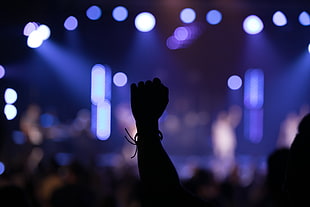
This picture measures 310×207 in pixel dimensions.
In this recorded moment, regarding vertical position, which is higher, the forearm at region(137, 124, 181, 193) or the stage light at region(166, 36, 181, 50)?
the stage light at region(166, 36, 181, 50)

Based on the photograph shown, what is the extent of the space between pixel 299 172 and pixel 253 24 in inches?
450

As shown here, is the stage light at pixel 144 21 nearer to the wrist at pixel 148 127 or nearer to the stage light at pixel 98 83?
the stage light at pixel 98 83

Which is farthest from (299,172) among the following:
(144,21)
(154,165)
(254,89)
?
(254,89)

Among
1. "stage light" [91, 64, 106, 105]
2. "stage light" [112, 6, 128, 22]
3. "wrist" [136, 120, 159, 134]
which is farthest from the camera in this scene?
"stage light" [91, 64, 106, 105]

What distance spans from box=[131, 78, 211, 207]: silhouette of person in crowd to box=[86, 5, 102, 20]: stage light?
824 cm

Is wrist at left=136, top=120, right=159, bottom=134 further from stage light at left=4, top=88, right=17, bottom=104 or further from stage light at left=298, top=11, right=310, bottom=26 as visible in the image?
stage light at left=298, top=11, right=310, bottom=26

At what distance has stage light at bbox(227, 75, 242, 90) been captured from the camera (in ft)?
60.8

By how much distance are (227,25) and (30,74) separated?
526cm

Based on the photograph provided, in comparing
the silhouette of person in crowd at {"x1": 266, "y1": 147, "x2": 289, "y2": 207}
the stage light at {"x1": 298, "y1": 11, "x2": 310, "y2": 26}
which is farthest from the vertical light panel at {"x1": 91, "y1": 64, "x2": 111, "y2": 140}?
the silhouette of person in crowd at {"x1": 266, "y1": 147, "x2": 289, "y2": 207}

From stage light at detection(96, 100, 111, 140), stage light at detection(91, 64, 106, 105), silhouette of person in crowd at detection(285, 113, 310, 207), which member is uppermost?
stage light at detection(91, 64, 106, 105)

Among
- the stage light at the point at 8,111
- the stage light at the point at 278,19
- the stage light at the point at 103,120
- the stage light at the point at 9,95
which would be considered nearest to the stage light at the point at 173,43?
the stage light at the point at 103,120

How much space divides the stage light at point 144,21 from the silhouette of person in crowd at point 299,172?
1015 cm

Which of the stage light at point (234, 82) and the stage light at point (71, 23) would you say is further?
the stage light at point (234, 82)

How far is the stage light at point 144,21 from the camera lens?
38.4ft
